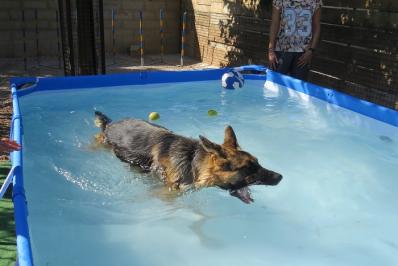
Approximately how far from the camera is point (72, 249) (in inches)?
125

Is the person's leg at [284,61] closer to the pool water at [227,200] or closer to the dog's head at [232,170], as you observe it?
the pool water at [227,200]

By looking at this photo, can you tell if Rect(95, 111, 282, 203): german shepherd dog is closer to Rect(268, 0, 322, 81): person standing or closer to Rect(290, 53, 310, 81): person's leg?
Rect(268, 0, 322, 81): person standing

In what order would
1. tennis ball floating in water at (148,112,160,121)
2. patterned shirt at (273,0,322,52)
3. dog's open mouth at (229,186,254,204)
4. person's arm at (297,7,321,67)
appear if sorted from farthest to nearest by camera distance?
1. person's arm at (297,7,321,67)
2. patterned shirt at (273,0,322,52)
3. tennis ball floating in water at (148,112,160,121)
4. dog's open mouth at (229,186,254,204)

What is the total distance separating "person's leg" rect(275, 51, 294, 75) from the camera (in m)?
6.86

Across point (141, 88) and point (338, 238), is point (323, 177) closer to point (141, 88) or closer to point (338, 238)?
point (338, 238)

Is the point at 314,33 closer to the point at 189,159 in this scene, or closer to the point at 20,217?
the point at 189,159

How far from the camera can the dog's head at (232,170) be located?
11.4ft

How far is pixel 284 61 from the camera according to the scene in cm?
698

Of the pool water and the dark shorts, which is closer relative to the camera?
the pool water

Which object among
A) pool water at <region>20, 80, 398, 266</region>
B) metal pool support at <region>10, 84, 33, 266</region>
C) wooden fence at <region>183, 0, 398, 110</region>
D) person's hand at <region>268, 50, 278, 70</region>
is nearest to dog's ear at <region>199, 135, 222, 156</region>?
pool water at <region>20, 80, 398, 266</region>

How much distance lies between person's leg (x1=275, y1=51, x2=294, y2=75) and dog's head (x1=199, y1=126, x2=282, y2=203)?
3688 mm

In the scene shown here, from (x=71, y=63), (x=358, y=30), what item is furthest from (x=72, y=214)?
(x=358, y=30)

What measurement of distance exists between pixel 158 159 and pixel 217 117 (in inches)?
91.1

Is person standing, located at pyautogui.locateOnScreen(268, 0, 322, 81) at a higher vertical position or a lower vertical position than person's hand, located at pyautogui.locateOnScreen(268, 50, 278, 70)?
higher
